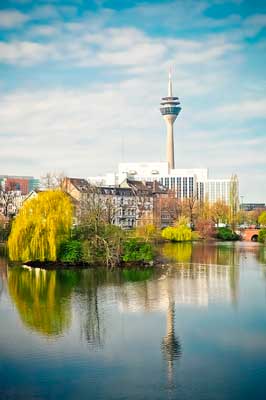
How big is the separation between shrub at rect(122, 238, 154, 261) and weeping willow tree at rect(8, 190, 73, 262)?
3819 millimetres

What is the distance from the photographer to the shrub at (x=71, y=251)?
32750 millimetres

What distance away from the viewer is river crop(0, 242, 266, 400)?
42.2ft

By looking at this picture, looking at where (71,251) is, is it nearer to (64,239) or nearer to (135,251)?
(64,239)

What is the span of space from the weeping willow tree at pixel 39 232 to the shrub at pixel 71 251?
15.7 inches

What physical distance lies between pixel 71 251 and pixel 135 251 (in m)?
4.07

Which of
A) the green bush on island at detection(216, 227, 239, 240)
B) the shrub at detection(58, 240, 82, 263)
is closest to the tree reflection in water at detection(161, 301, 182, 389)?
the shrub at detection(58, 240, 82, 263)

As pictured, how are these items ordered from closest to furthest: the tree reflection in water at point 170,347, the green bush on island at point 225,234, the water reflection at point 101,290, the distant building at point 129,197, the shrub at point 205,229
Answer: the tree reflection in water at point 170,347, the water reflection at point 101,290, the shrub at point 205,229, the green bush on island at point 225,234, the distant building at point 129,197

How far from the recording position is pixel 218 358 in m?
14.9

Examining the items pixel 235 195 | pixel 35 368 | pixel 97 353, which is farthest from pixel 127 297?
pixel 235 195

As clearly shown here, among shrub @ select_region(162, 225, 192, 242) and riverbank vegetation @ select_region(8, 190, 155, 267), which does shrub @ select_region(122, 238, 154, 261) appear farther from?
shrub @ select_region(162, 225, 192, 242)

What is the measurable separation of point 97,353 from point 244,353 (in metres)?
4.25

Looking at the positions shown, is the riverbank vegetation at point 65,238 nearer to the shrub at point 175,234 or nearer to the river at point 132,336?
the river at point 132,336

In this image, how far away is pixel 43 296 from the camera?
2361 centimetres

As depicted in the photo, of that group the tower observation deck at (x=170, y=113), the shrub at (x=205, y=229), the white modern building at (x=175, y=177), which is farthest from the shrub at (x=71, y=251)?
the tower observation deck at (x=170, y=113)
